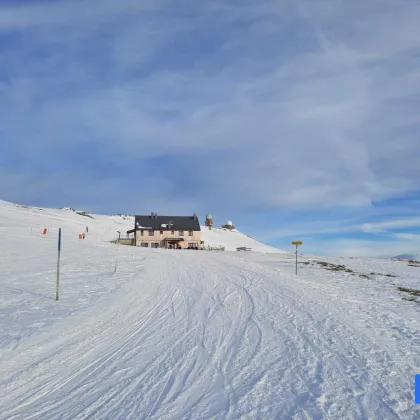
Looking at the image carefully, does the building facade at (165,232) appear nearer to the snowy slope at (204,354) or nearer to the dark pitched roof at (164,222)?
the dark pitched roof at (164,222)

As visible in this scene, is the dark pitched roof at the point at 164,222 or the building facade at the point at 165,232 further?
the dark pitched roof at the point at 164,222

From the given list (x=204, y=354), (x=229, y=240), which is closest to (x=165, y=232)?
(x=229, y=240)

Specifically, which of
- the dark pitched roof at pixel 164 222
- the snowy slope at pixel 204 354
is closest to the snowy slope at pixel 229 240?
the dark pitched roof at pixel 164 222

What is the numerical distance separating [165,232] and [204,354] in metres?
79.7

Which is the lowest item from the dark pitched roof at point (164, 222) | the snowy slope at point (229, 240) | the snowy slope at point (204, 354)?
the snowy slope at point (204, 354)

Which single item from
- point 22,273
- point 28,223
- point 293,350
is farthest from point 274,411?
point 28,223

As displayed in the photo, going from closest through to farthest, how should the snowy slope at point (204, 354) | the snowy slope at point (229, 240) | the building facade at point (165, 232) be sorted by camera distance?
the snowy slope at point (204, 354) < the building facade at point (165, 232) < the snowy slope at point (229, 240)

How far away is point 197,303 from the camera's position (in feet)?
49.6

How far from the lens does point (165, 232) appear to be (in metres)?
88.1

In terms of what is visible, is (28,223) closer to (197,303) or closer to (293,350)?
(197,303)

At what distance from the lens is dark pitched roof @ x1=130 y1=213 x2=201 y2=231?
87.8m

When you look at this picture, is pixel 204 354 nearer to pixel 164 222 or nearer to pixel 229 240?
pixel 164 222

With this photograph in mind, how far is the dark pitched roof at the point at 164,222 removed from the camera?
288ft

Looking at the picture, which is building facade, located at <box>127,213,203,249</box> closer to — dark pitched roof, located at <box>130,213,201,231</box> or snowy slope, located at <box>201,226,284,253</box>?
dark pitched roof, located at <box>130,213,201,231</box>
